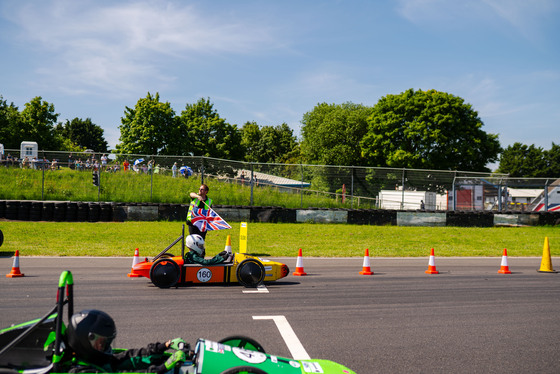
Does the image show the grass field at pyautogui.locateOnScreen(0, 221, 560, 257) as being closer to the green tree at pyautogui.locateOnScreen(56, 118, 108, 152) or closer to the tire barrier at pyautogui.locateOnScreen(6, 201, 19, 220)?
the tire barrier at pyautogui.locateOnScreen(6, 201, 19, 220)

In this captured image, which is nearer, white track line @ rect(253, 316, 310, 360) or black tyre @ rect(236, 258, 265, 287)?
white track line @ rect(253, 316, 310, 360)

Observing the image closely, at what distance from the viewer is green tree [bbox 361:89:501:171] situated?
47656 millimetres

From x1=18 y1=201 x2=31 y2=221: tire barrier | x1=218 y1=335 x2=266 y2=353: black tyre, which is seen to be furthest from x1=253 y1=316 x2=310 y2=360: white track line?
x1=18 y1=201 x2=31 y2=221: tire barrier

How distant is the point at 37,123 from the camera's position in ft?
180

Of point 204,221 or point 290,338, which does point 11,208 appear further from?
point 290,338

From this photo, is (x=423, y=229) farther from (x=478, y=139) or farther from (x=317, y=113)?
(x=317, y=113)

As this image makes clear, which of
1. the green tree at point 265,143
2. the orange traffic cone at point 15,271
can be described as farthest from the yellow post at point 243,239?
the green tree at point 265,143

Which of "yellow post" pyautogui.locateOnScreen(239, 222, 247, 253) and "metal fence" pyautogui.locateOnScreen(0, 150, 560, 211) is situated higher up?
"metal fence" pyautogui.locateOnScreen(0, 150, 560, 211)

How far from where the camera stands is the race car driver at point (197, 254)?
28.7 ft

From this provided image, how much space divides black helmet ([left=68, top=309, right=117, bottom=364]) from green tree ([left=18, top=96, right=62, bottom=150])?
5640cm

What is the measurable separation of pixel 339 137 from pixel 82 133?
61.4m

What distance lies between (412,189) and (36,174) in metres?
18.3

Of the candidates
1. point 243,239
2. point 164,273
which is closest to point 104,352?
point 164,273

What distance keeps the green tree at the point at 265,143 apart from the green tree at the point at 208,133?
21.9 metres
